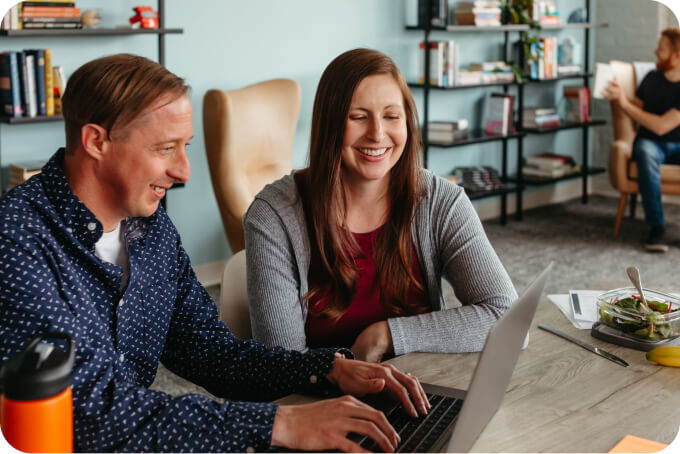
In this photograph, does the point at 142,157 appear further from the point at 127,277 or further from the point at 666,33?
the point at 666,33

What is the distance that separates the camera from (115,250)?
1316mm

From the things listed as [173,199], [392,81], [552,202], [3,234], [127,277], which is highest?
[392,81]

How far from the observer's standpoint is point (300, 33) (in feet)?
14.8

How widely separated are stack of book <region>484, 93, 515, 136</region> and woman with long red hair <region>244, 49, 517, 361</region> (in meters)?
3.80

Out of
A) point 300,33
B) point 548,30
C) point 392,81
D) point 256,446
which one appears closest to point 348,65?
point 392,81

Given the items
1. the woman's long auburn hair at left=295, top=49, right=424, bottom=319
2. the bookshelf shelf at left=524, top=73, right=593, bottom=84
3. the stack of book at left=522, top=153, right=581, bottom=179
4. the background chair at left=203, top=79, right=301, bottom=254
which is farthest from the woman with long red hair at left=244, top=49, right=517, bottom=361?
the stack of book at left=522, top=153, right=581, bottom=179

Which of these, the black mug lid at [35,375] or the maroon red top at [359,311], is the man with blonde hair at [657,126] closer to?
the maroon red top at [359,311]

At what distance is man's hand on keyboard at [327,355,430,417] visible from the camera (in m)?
1.20

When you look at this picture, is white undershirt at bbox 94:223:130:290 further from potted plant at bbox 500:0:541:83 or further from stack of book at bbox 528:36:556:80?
stack of book at bbox 528:36:556:80

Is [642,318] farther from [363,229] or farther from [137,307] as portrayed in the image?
[137,307]

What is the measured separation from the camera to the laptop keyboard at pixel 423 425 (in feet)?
3.55

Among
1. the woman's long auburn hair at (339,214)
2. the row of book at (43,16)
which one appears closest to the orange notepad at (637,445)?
the woman's long auburn hair at (339,214)

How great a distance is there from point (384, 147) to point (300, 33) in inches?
117

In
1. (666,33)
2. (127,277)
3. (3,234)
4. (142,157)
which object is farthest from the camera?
(666,33)
